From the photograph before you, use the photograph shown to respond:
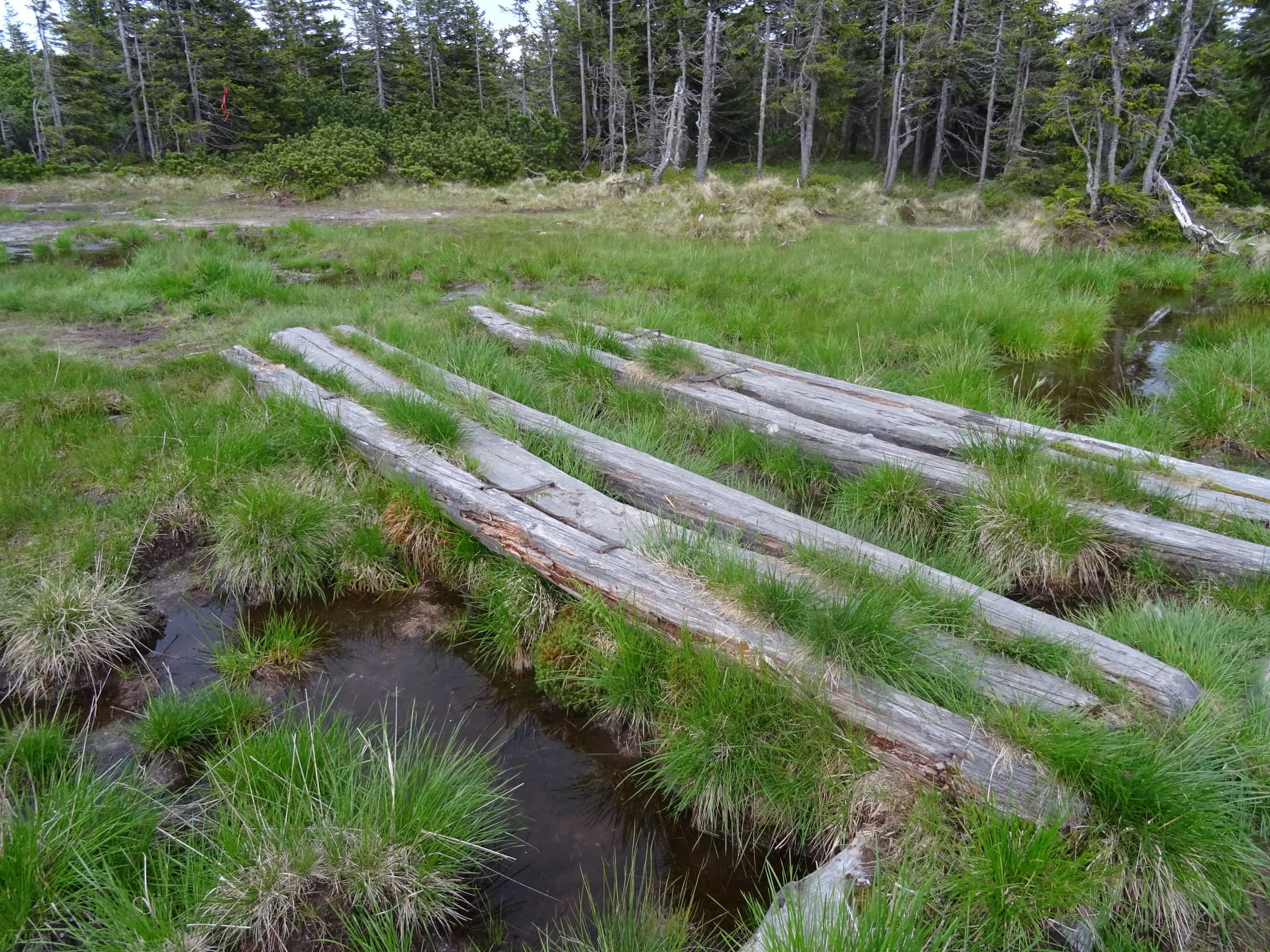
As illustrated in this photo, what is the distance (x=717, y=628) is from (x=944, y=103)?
3680 centimetres

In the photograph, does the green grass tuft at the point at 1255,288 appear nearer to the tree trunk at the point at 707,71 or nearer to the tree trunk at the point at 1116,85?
the tree trunk at the point at 1116,85

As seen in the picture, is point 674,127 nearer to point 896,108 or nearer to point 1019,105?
point 896,108

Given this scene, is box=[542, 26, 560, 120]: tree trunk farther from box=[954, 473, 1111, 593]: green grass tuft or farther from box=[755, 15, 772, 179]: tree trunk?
box=[954, 473, 1111, 593]: green grass tuft

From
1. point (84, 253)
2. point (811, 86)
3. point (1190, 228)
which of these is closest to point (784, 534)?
point (1190, 228)

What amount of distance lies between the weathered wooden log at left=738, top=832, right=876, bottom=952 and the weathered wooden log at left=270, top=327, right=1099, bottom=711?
2.66 ft

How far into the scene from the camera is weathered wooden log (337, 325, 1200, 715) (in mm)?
2836

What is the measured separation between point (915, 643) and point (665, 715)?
3.64ft

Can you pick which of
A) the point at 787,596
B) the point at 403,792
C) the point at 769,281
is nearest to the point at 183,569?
the point at 403,792

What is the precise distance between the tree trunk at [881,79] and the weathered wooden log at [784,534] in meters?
38.7

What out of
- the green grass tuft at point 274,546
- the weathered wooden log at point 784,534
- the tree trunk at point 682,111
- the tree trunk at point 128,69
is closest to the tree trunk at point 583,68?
the tree trunk at point 682,111

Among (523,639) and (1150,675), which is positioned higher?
(1150,675)

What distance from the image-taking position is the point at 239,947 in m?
2.29

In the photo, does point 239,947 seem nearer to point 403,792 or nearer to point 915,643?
point 403,792

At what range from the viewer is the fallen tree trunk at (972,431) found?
429cm
